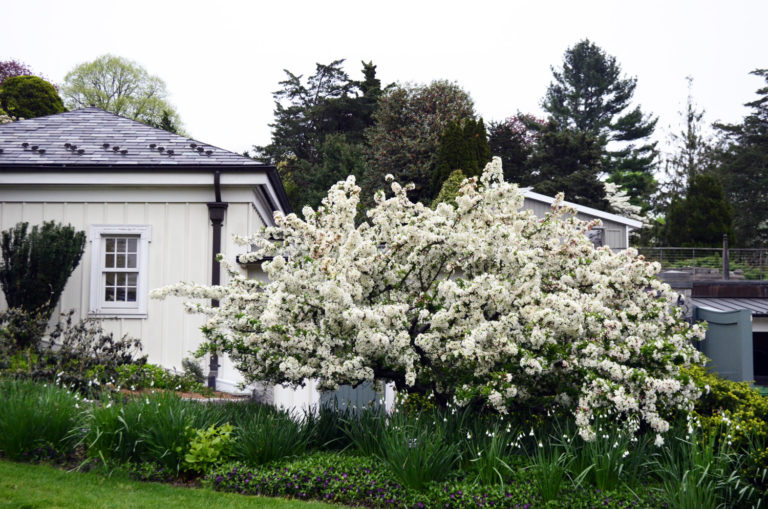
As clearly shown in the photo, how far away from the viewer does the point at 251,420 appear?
6258 millimetres

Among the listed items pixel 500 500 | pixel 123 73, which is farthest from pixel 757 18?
pixel 123 73

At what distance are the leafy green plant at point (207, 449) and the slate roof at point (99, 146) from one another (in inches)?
215

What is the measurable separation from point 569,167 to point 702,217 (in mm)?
7706

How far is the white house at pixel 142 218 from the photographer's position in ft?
35.0

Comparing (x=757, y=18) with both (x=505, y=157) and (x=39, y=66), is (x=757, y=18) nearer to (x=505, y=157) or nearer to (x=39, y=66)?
(x=505, y=157)

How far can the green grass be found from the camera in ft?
16.7

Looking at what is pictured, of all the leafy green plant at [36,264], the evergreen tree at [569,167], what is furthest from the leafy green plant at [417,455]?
the evergreen tree at [569,167]

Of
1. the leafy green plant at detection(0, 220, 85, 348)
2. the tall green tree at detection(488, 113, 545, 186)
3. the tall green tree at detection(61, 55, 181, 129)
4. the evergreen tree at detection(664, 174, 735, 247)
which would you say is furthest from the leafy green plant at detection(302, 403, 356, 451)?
the tall green tree at detection(61, 55, 181, 129)

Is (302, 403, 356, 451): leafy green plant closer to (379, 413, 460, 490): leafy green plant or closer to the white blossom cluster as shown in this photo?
(379, 413, 460, 490): leafy green plant

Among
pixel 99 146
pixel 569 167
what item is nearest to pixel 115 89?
pixel 569 167

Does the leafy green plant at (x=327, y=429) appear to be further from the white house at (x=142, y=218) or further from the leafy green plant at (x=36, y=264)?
the leafy green plant at (x=36, y=264)

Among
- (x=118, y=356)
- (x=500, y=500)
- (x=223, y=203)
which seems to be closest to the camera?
(x=500, y=500)

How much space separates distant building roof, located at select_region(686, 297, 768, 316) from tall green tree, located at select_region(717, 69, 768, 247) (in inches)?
857

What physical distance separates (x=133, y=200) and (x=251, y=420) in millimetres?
5838
